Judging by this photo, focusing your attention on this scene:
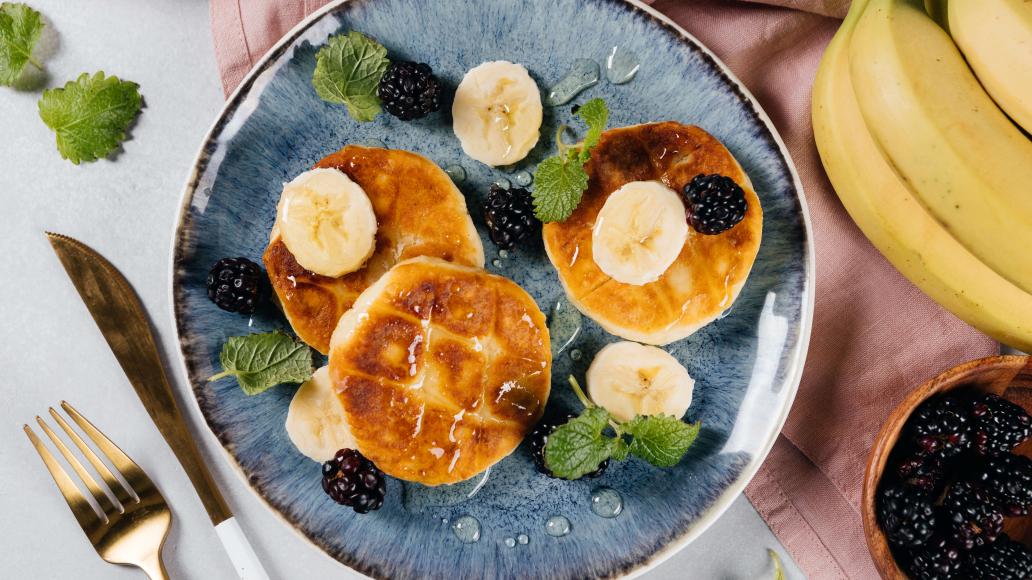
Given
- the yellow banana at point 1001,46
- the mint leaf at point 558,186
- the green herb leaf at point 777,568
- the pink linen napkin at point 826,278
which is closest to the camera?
the yellow banana at point 1001,46

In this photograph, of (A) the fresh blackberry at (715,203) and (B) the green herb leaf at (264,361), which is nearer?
(A) the fresh blackberry at (715,203)

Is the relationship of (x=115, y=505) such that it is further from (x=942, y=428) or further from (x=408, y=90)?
(x=942, y=428)

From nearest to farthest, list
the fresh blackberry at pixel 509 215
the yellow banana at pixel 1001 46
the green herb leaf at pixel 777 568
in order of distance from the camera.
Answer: the yellow banana at pixel 1001 46
the fresh blackberry at pixel 509 215
the green herb leaf at pixel 777 568

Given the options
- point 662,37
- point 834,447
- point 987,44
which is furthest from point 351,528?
point 987,44

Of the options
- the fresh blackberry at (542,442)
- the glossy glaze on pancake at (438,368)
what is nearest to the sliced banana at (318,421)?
the glossy glaze on pancake at (438,368)

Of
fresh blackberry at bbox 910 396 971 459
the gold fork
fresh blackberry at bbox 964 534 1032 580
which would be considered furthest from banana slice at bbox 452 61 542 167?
fresh blackberry at bbox 964 534 1032 580

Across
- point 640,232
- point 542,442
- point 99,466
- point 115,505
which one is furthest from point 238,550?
point 640,232

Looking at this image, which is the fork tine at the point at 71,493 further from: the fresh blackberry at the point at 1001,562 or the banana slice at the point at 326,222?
the fresh blackberry at the point at 1001,562
